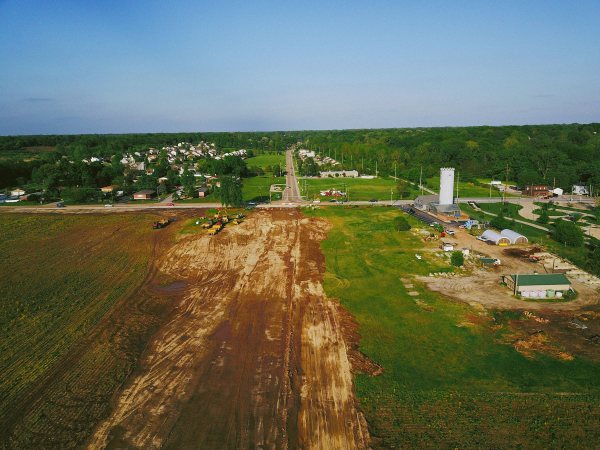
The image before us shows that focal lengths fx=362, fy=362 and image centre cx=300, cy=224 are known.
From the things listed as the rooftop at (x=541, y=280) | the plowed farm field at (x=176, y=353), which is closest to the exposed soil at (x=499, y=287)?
the rooftop at (x=541, y=280)

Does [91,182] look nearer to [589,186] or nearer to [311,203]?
[311,203]

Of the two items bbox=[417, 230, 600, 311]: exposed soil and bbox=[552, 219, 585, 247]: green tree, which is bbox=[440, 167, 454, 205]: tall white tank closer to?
bbox=[552, 219, 585, 247]: green tree

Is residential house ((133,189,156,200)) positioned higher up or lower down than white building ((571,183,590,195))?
lower down

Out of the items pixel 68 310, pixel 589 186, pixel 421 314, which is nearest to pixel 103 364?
pixel 68 310

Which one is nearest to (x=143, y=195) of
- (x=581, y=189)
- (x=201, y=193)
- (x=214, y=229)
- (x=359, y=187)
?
(x=201, y=193)

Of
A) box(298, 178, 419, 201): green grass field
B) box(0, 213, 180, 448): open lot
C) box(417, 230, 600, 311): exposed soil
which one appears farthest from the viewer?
box(298, 178, 419, 201): green grass field

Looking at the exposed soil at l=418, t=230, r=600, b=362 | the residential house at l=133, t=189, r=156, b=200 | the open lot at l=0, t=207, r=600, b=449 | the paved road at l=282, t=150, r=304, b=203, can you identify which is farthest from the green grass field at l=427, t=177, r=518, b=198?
the residential house at l=133, t=189, r=156, b=200

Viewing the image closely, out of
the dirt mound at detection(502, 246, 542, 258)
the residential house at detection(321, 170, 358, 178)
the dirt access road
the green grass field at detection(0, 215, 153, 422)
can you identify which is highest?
the residential house at detection(321, 170, 358, 178)
